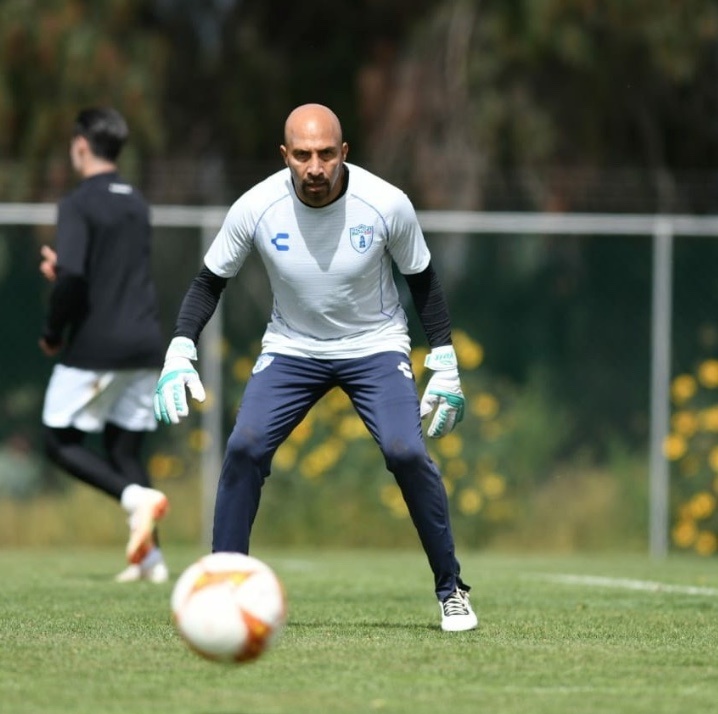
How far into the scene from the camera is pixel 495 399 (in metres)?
13.7

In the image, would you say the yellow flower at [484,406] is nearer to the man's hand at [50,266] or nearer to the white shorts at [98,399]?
the white shorts at [98,399]

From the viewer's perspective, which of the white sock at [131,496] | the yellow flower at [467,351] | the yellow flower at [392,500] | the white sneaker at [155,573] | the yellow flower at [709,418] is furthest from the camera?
the yellow flower at [467,351]

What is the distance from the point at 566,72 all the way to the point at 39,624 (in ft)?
37.6

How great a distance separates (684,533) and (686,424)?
0.81 metres

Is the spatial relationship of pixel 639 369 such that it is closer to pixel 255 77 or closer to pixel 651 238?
pixel 651 238

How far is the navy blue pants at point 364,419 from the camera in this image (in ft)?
22.2

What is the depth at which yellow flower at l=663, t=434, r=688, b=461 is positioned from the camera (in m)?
13.5

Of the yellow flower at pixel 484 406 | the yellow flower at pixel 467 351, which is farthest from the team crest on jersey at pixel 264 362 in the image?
the yellow flower at pixel 467 351

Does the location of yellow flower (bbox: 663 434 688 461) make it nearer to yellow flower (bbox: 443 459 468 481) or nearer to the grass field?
yellow flower (bbox: 443 459 468 481)

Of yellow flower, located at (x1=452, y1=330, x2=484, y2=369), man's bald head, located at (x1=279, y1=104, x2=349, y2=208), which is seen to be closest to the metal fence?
yellow flower, located at (x1=452, y1=330, x2=484, y2=369)

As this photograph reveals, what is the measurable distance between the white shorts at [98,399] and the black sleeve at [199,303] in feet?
8.92

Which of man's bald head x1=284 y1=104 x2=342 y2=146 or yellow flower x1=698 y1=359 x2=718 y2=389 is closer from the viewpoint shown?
man's bald head x1=284 y1=104 x2=342 y2=146

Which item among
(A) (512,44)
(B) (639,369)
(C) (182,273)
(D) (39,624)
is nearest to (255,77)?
(A) (512,44)

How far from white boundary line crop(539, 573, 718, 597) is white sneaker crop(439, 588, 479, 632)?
2.30 meters
